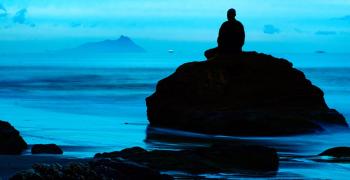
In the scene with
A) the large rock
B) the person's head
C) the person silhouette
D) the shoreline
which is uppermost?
the person's head

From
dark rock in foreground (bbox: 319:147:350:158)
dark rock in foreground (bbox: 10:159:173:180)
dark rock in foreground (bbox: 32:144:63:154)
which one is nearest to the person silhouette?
dark rock in foreground (bbox: 319:147:350:158)

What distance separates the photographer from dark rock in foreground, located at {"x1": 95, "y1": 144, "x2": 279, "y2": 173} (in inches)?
502

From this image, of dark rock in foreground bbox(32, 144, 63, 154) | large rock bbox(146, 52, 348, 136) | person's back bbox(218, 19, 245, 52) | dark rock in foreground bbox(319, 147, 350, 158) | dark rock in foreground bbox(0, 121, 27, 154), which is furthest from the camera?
person's back bbox(218, 19, 245, 52)

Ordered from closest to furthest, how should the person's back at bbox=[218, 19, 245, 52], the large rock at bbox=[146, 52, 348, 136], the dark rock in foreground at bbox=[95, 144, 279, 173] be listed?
Result: 1. the dark rock in foreground at bbox=[95, 144, 279, 173]
2. the large rock at bbox=[146, 52, 348, 136]
3. the person's back at bbox=[218, 19, 245, 52]

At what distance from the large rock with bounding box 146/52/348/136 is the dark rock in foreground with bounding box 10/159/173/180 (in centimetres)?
1352

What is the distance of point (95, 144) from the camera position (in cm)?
2006

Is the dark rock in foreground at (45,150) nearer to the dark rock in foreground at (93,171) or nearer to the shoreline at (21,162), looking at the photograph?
the shoreline at (21,162)

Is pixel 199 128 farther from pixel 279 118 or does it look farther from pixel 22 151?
pixel 22 151

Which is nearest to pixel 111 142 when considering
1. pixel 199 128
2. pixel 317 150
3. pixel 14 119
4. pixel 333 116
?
pixel 199 128

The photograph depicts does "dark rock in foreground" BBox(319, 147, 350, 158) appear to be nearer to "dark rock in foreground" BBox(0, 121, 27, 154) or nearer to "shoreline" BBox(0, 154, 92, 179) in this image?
"shoreline" BBox(0, 154, 92, 179)

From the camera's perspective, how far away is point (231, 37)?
27.4 metres

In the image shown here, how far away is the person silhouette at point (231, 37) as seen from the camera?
27531mm

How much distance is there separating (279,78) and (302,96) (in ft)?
3.56

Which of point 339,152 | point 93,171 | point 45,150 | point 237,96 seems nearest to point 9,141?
point 45,150
